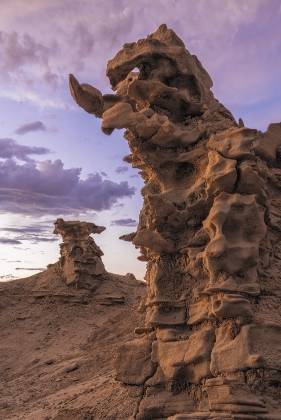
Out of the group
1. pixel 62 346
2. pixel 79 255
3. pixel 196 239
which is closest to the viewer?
pixel 196 239

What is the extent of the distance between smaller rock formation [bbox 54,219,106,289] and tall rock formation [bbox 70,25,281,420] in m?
15.6

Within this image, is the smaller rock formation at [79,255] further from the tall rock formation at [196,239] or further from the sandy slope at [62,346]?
the tall rock formation at [196,239]

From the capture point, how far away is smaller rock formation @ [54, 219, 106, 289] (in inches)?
1015

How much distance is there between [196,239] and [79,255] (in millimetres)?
17804

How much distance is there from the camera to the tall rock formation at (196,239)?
7.49m

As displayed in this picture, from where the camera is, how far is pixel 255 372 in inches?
284

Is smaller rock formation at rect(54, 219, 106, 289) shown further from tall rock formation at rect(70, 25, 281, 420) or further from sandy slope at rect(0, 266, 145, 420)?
tall rock formation at rect(70, 25, 281, 420)

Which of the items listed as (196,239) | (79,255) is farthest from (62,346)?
(196,239)

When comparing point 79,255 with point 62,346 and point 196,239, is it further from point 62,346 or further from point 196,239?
point 196,239

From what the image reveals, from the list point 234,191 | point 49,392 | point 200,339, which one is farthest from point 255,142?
point 49,392

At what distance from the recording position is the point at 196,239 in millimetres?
8953

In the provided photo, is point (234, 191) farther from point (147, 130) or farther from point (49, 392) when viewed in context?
point (49, 392)

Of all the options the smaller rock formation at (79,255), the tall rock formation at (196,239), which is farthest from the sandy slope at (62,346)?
the tall rock formation at (196,239)

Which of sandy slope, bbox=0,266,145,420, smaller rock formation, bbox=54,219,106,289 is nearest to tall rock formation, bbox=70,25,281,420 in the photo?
sandy slope, bbox=0,266,145,420
